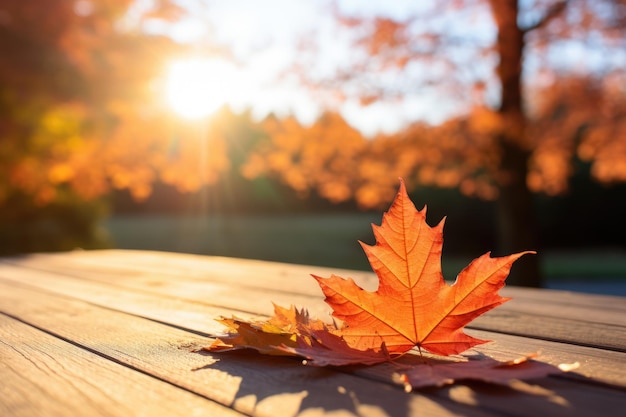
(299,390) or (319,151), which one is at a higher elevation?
(319,151)

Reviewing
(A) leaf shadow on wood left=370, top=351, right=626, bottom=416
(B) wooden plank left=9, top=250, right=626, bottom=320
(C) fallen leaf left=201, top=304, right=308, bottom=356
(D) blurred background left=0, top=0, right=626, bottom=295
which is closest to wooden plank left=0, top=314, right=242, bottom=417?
(C) fallen leaf left=201, top=304, right=308, bottom=356

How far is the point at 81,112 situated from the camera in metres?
7.22

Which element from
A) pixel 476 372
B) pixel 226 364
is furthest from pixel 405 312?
pixel 226 364

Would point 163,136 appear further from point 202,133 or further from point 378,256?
point 378,256

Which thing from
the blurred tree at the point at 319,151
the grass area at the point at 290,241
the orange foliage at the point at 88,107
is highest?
the orange foliage at the point at 88,107

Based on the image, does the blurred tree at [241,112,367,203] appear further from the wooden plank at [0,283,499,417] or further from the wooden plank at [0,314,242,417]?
the wooden plank at [0,314,242,417]

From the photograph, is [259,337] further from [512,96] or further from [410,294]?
[512,96]

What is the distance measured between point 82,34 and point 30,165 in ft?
5.90

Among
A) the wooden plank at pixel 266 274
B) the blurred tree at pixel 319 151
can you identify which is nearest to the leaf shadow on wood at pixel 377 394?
the wooden plank at pixel 266 274

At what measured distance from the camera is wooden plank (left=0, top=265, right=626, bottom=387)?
0.85m

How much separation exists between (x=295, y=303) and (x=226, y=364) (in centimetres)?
64

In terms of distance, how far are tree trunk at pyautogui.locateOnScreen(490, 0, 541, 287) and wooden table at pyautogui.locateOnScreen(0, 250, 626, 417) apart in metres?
3.87

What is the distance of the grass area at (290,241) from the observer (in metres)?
10.1

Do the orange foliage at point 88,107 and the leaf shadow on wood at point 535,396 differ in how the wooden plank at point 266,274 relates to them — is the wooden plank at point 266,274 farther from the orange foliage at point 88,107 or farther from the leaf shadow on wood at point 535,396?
the orange foliage at point 88,107
